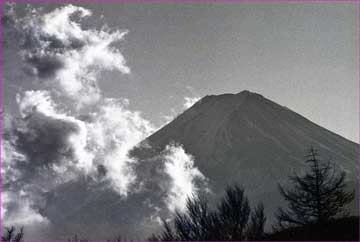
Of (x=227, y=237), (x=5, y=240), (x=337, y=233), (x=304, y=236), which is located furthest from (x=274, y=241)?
(x=5, y=240)

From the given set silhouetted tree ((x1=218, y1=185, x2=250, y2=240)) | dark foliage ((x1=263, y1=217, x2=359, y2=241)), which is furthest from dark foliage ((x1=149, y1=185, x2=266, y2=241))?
dark foliage ((x1=263, y1=217, x2=359, y2=241))

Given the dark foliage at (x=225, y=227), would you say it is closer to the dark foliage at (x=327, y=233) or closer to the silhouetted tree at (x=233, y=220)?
the silhouetted tree at (x=233, y=220)

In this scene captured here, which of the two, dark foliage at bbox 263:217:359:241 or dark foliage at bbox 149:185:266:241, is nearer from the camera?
dark foliage at bbox 263:217:359:241

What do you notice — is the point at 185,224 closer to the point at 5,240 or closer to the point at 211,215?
the point at 211,215

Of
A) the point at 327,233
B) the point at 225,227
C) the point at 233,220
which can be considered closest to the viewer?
the point at 327,233

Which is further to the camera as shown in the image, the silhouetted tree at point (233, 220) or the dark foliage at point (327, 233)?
the silhouetted tree at point (233, 220)

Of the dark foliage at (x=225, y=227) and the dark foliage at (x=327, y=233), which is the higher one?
the dark foliage at (x=225, y=227)

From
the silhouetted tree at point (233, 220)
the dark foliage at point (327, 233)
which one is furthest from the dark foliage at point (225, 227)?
the dark foliage at point (327, 233)

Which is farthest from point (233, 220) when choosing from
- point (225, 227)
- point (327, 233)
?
point (327, 233)

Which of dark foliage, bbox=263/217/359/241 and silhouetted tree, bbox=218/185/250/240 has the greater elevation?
silhouetted tree, bbox=218/185/250/240

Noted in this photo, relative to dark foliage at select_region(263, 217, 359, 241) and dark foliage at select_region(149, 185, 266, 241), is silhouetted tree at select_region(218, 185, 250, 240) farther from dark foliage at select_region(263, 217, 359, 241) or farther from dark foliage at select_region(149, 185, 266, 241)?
dark foliage at select_region(263, 217, 359, 241)

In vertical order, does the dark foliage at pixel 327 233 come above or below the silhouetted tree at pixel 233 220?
below

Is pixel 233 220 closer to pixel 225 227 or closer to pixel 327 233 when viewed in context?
pixel 225 227

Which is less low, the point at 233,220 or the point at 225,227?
the point at 233,220
